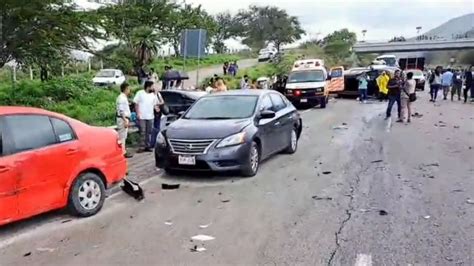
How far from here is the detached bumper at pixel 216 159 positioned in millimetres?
8852

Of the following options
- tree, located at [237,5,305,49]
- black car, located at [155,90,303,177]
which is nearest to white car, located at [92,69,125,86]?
black car, located at [155,90,303,177]

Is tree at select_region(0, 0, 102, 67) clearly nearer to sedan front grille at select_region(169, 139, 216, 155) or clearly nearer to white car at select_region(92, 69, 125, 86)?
sedan front grille at select_region(169, 139, 216, 155)

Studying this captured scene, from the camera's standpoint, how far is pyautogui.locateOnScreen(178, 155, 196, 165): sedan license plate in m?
8.93

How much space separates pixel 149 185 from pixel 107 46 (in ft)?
24.6

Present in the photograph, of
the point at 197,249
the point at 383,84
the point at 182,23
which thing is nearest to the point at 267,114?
the point at 197,249

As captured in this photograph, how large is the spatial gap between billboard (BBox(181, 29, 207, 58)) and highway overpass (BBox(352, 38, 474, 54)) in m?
74.9

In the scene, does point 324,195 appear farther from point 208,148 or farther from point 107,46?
point 107,46

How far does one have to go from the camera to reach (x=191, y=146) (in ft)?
29.5

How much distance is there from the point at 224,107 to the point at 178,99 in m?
5.49

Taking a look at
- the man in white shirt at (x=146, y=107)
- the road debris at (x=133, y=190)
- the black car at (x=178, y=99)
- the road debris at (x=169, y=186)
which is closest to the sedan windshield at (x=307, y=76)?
the black car at (x=178, y=99)

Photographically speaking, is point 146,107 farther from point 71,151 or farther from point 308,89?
point 308,89

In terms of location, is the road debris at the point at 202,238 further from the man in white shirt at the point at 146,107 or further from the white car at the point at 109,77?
the white car at the point at 109,77

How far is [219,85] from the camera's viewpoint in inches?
699

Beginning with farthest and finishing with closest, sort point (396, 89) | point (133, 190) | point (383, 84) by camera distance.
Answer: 1. point (383, 84)
2. point (396, 89)
3. point (133, 190)
